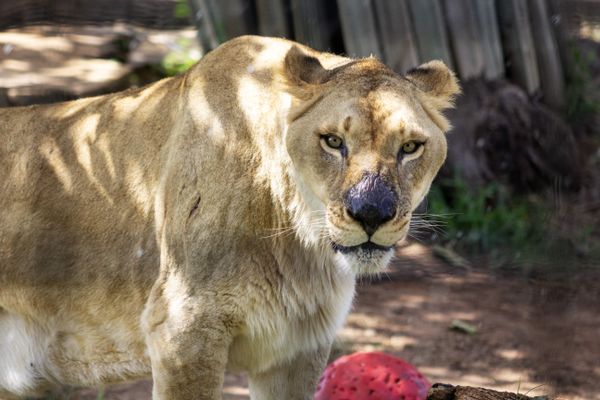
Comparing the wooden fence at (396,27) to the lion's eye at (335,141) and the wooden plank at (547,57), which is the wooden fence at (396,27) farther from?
the lion's eye at (335,141)

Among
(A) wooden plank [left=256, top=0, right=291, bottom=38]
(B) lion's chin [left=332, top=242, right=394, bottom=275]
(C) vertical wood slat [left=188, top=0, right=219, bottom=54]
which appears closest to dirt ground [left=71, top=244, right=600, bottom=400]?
(A) wooden plank [left=256, top=0, right=291, bottom=38]

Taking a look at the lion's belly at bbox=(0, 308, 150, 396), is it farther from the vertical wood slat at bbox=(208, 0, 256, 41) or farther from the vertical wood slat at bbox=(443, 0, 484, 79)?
the vertical wood slat at bbox=(443, 0, 484, 79)

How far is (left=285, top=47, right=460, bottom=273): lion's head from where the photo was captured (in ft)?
9.93

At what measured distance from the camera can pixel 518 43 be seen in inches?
262

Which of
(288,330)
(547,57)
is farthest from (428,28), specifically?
(288,330)

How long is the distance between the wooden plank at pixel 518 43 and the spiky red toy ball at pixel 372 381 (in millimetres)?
3713

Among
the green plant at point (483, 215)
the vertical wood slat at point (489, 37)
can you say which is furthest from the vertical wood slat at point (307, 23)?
the green plant at point (483, 215)

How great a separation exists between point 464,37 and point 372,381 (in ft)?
12.0

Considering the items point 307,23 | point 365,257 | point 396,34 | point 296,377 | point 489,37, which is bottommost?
point 296,377

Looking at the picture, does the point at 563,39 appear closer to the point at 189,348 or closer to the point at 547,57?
the point at 547,57

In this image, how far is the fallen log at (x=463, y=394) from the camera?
318 centimetres

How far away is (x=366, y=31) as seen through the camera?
21.1ft

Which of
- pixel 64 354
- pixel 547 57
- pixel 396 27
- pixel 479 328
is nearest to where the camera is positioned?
pixel 64 354

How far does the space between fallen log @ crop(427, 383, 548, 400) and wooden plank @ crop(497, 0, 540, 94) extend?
3.74 meters
